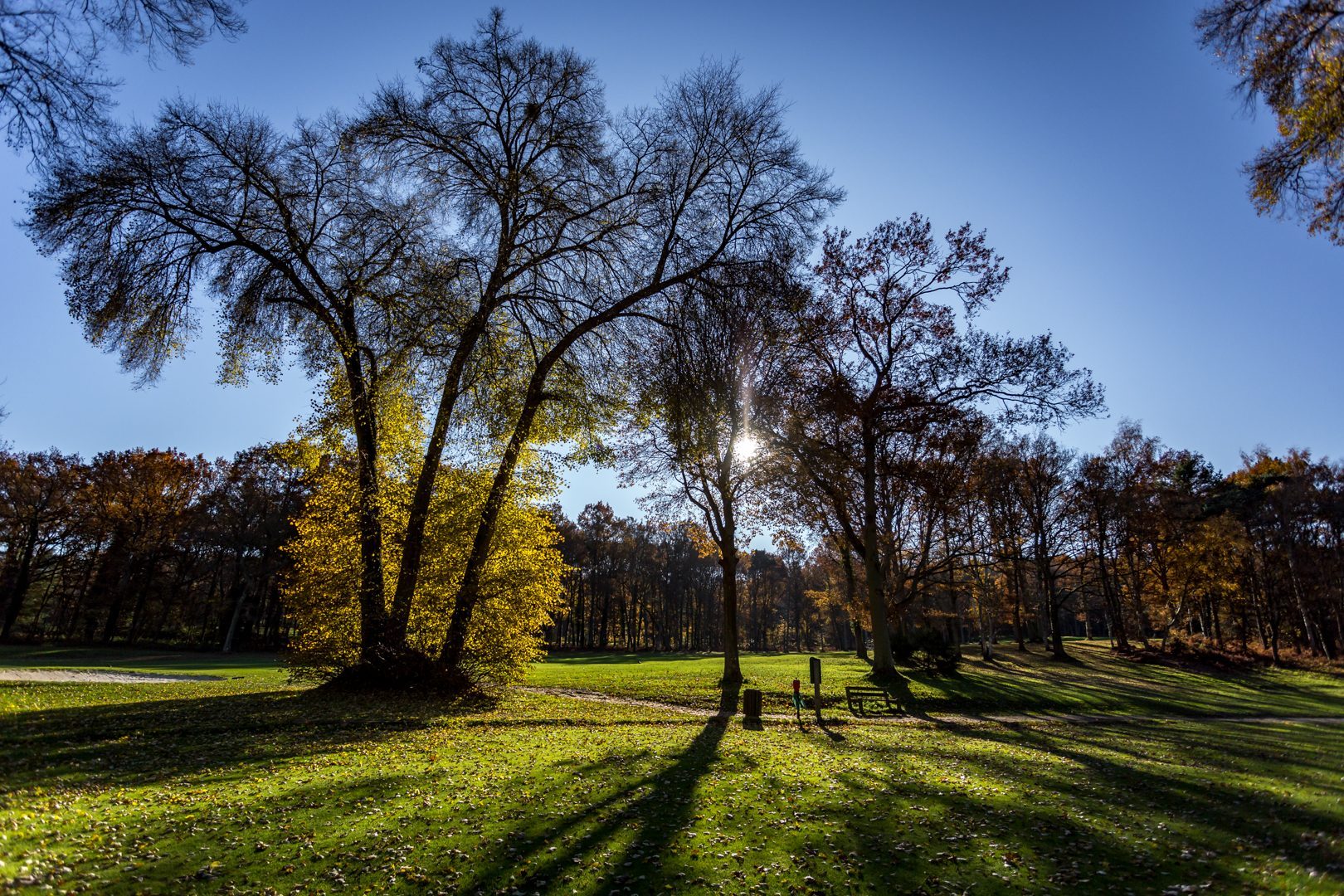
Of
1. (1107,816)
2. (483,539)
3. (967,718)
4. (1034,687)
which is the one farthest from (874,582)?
(1107,816)

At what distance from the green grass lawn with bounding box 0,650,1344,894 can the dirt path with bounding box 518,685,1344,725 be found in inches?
148

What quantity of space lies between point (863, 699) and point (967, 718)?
10.6ft

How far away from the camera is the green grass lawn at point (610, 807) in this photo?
19.3 feet

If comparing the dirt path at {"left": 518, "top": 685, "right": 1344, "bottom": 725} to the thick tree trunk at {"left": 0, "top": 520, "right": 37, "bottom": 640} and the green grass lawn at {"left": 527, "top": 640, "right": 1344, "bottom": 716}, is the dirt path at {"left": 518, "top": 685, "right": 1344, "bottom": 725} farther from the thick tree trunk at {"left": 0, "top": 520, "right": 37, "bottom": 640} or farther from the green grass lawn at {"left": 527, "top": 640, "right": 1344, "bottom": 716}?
the thick tree trunk at {"left": 0, "top": 520, "right": 37, "bottom": 640}

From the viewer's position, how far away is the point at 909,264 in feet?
80.7

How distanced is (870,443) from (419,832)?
2176 cm

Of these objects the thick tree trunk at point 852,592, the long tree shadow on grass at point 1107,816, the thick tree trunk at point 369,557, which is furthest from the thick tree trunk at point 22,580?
the long tree shadow on grass at point 1107,816

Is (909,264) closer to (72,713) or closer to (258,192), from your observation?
(258,192)

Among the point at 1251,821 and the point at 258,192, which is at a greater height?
the point at 258,192

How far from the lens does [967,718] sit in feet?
66.7

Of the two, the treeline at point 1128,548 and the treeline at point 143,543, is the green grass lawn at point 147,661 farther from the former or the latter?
the treeline at point 1128,548

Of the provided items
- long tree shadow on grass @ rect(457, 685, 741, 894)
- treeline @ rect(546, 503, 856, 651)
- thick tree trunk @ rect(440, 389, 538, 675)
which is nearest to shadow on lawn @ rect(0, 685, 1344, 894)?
long tree shadow on grass @ rect(457, 685, 741, 894)

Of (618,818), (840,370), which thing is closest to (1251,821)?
(618,818)

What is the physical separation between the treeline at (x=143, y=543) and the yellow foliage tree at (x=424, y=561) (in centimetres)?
3762
